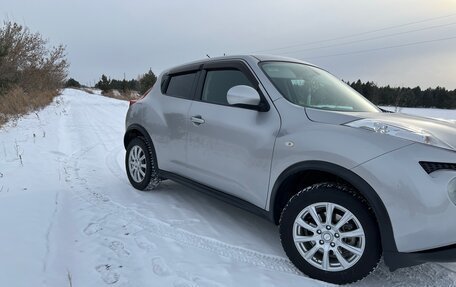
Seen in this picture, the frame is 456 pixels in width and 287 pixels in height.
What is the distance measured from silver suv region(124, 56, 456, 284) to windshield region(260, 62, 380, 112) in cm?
2

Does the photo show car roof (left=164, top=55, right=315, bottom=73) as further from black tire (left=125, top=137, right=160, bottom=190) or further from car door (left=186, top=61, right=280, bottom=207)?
black tire (left=125, top=137, right=160, bottom=190)

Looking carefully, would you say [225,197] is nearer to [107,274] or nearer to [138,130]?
[107,274]

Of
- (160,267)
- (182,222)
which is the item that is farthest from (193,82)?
(160,267)

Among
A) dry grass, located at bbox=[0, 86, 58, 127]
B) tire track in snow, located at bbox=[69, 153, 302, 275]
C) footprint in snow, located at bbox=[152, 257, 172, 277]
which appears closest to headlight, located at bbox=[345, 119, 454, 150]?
tire track in snow, located at bbox=[69, 153, 302, 275]

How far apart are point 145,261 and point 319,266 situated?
4.75ft

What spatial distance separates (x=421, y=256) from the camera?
2500 mm

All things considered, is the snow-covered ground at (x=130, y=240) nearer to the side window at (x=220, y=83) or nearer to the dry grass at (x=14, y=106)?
the side window at (x=220, y=83)

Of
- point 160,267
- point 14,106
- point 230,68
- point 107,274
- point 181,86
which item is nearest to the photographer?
point 107,274

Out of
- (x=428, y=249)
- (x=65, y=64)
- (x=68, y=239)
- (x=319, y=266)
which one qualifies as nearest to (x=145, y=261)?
(x=68, y=239)

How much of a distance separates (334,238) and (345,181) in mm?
438

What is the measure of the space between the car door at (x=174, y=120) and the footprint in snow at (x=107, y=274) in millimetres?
1523

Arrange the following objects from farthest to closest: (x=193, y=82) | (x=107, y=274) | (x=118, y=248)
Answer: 1. (x=193, y=82)
2. (x=118, y=248)
3. (x=107, y=274)

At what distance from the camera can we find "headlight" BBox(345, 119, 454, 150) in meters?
2.62

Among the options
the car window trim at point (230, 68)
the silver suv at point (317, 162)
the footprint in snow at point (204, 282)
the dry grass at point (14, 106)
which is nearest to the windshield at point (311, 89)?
the silver suv at point (317, 162)
